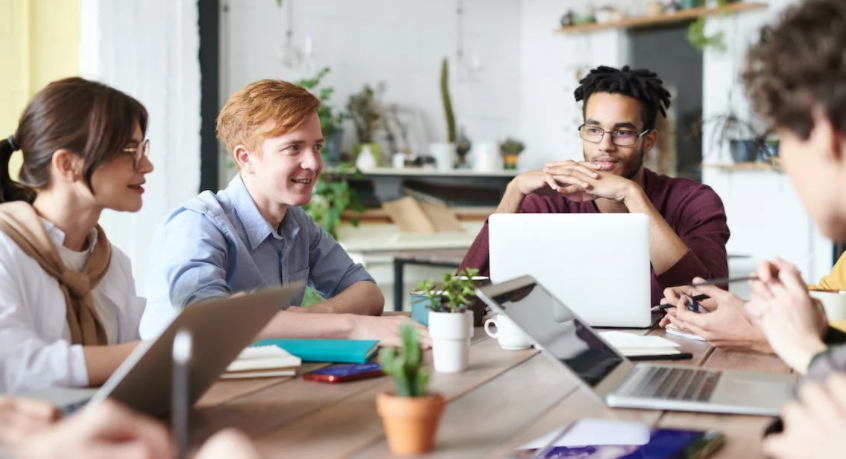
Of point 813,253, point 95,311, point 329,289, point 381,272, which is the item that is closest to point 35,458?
point 95,311

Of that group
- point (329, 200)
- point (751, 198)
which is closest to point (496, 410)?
point (329, 200)

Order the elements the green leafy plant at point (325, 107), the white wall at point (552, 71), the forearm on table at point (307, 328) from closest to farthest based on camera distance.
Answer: the forearm on table at point (307, 328) < the green leafy plant at point (325, 107) < the white wall at point (552, 71)

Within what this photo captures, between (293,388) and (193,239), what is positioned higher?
(193,239)

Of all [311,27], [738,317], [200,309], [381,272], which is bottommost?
[381,272]

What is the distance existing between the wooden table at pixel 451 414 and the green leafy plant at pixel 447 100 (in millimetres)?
3903

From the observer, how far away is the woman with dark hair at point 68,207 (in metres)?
1.40

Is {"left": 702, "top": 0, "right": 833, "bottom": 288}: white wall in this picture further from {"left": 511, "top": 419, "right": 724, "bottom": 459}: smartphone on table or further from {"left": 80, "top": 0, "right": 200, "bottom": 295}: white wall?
{"left": 511, "top": 419, "right": 724, "bottom": 459}: smartphone on table

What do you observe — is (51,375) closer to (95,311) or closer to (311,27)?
(95,311)

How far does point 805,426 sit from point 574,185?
1.48 metres

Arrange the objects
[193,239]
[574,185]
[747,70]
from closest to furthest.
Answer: [747,70] → [193,239] → [574,185]

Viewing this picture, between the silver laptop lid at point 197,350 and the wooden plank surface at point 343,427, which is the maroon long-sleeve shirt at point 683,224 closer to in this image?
the wooden plank surface at point 343,427

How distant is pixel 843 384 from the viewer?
3.09ft

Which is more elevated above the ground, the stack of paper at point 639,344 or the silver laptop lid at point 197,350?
the silver laptop lid at point 197,350

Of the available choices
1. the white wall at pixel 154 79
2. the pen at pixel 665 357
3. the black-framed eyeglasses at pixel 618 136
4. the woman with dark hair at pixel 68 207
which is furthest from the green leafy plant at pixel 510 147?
the woman with dark hair at pixel 68 207
